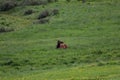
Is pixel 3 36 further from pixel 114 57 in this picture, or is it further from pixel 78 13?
pixel 114 57

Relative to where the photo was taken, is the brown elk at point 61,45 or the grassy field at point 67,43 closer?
the grassy field at point 67,43

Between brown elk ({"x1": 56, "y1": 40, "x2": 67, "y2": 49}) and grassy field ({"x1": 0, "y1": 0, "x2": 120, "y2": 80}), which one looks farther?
brown elk ({"x1": 56, "y1": 40, "x2": 67, "y2": 49})

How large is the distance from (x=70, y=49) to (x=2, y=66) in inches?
314

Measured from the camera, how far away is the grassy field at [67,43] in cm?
3837

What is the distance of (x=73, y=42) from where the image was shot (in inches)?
2120

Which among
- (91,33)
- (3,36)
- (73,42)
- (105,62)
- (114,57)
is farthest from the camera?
(3,36)

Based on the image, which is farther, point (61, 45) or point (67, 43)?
point (67, 43)

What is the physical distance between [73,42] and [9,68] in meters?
10.8

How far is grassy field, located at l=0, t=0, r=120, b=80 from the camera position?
38.4 metres

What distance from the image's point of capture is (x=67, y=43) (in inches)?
2119

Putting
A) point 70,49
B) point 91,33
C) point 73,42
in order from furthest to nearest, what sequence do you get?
1. point 91,33
2. point 73,42
3. point 70,49

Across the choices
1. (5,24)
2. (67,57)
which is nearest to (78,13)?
(5,24)

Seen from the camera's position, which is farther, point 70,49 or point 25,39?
point 25,39

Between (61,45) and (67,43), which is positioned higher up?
(61,45)
